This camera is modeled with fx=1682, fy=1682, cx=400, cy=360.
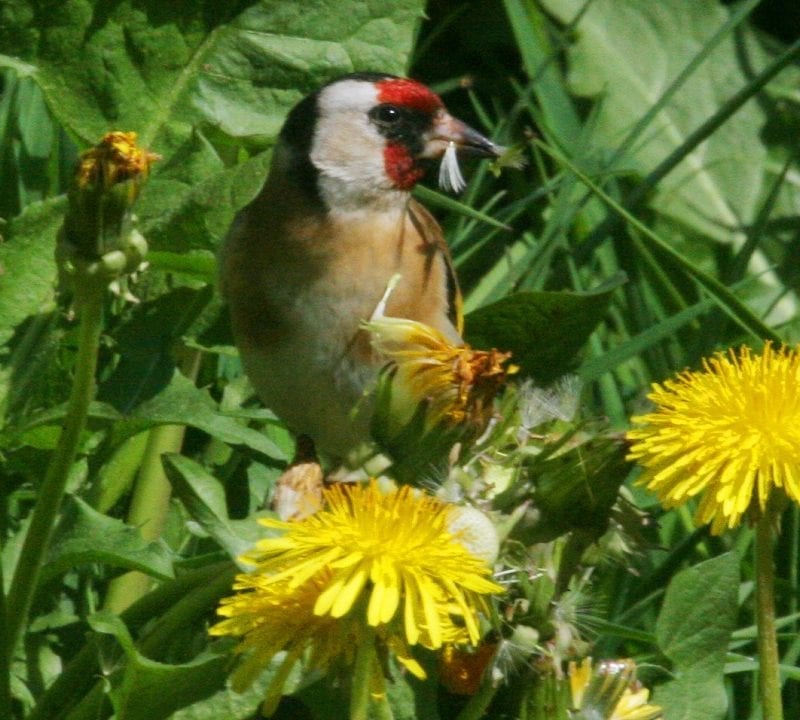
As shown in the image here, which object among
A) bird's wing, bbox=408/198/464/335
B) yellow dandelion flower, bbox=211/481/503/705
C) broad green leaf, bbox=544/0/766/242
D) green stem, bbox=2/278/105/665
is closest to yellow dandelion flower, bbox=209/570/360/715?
yellow dandelion flower, bbox=211/481/503/705

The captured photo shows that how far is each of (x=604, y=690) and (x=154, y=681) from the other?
380 millimetres

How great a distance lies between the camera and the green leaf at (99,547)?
1.53 meters

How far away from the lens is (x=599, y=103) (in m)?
2.66

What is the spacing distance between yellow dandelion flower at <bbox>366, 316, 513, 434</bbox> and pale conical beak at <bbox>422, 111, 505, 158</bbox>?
84 centimetres

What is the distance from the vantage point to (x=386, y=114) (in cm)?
219

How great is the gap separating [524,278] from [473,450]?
1202 mm

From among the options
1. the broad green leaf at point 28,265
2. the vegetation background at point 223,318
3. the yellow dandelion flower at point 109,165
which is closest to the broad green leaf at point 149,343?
the vegetation background at point 223,318

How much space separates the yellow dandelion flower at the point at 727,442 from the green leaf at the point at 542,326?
1.74 ft

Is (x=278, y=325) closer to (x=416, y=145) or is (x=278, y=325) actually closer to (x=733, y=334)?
(x=416, y=145)

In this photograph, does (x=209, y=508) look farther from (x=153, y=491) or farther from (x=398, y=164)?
(x=398, y=164)

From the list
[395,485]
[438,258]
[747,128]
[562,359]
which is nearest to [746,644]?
[562,359]

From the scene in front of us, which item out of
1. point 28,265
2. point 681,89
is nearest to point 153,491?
point 28,265

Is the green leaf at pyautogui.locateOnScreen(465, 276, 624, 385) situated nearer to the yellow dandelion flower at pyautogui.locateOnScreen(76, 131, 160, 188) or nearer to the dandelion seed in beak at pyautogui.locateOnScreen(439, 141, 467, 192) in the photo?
the dandelion seed in beak at pyautogui.locateOnScreen(439, 141, 467, 192)

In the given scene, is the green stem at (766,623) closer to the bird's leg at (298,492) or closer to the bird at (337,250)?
the bird's leg at (298,492)
